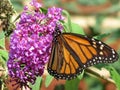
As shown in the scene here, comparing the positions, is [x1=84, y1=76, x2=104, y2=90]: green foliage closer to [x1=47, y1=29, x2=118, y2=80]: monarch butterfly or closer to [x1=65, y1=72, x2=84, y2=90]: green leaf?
[x1=65, y1=72, x2=84, y2=90]: green leaf

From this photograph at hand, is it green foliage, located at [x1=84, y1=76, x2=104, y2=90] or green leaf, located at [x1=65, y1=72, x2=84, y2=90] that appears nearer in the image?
green leaf, located at [x1=65, y1=72, x2=84, y2=90]

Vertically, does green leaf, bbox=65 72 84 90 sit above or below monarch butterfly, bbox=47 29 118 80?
below

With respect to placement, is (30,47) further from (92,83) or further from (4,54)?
(92,83)

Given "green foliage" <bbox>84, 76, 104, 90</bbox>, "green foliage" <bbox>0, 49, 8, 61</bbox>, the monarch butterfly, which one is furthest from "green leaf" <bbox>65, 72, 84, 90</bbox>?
"green foliage" <bbox>84, 76, 104, 90</bbox>

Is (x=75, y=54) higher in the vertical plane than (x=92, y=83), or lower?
higher

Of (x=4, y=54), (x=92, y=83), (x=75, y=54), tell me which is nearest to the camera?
(x=75, y=54)

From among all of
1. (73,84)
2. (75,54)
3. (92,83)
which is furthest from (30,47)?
(92,83)

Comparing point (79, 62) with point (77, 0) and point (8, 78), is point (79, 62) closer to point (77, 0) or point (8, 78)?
point (8, 78)

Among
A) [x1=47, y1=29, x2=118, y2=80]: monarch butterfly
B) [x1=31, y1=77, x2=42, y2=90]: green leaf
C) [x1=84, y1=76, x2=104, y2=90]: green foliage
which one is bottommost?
[x1=84, y1=76, x2=104, y2=90]: green foliage
